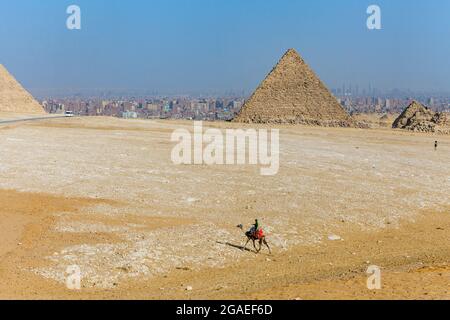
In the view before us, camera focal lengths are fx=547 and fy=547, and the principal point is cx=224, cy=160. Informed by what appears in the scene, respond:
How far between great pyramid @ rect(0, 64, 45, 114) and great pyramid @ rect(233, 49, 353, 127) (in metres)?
28.1

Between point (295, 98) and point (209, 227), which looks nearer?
point (209, 227)

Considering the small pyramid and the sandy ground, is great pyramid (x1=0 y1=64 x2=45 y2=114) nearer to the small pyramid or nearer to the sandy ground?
the sandy ground

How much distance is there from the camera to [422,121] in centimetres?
8250

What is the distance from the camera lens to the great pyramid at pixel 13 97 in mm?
70125

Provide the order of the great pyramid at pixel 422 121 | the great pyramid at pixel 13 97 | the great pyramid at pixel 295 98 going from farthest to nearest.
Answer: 1. the great pyramid at pixel 422 121
2. the great pyramid at pixel 295 98
3. the great pyramid at pixel 13 97

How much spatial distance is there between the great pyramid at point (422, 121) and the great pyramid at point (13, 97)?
5391 centimetres

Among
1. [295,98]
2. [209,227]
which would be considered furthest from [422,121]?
[209,227]

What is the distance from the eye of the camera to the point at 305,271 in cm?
1368

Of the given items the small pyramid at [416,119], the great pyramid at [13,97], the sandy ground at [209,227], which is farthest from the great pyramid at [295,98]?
the sandy ground at [209,227]

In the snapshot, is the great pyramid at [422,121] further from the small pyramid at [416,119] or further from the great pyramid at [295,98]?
the great pyramid at [295,98]

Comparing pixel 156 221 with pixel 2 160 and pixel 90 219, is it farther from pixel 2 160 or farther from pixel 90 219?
pixel 2 160

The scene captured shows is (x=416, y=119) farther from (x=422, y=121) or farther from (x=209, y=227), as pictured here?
(x=209, y=227)

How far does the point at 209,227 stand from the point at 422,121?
239ft
